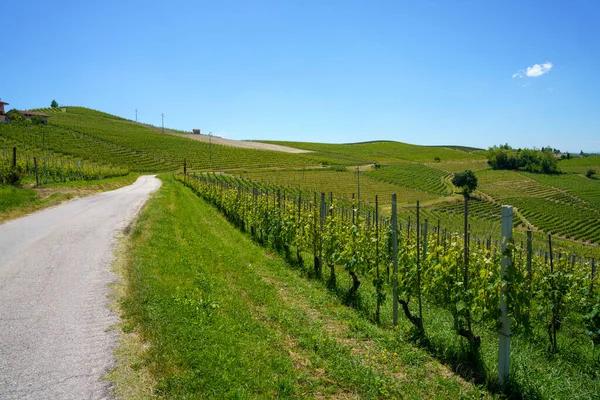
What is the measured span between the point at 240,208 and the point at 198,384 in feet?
41.5

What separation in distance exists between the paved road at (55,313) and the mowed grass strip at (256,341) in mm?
441

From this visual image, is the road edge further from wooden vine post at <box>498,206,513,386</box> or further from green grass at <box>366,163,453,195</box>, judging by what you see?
green grass at <box>366,163,453,195</box>

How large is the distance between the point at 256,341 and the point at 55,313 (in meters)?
2.84

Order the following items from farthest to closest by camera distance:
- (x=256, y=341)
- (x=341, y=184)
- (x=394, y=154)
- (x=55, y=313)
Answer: (x=394, y=154), (x=341, y=184), (x=55, y=313), (x=256, y=341)

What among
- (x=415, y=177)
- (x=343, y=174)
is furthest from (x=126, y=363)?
(x=415, y=177)

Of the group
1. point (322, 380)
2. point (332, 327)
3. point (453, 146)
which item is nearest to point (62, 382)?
point (322, 380)

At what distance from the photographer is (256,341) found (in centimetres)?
491

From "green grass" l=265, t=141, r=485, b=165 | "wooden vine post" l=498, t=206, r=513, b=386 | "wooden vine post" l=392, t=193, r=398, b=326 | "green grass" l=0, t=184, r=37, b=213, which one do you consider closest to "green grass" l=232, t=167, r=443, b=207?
"green grass" l=265, t=141, r=485, b=165

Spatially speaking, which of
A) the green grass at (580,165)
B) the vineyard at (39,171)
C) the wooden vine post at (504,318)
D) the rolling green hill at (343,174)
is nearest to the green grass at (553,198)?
the rolling green hill at (343,174)

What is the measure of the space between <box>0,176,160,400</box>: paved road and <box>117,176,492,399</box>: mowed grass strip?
0.44m

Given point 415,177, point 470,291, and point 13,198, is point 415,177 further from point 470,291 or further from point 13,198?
point 470,291

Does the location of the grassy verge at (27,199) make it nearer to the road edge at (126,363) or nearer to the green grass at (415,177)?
the road edge at (126,363)

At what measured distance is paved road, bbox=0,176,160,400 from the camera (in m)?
3.71

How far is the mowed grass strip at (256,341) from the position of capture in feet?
13.0
